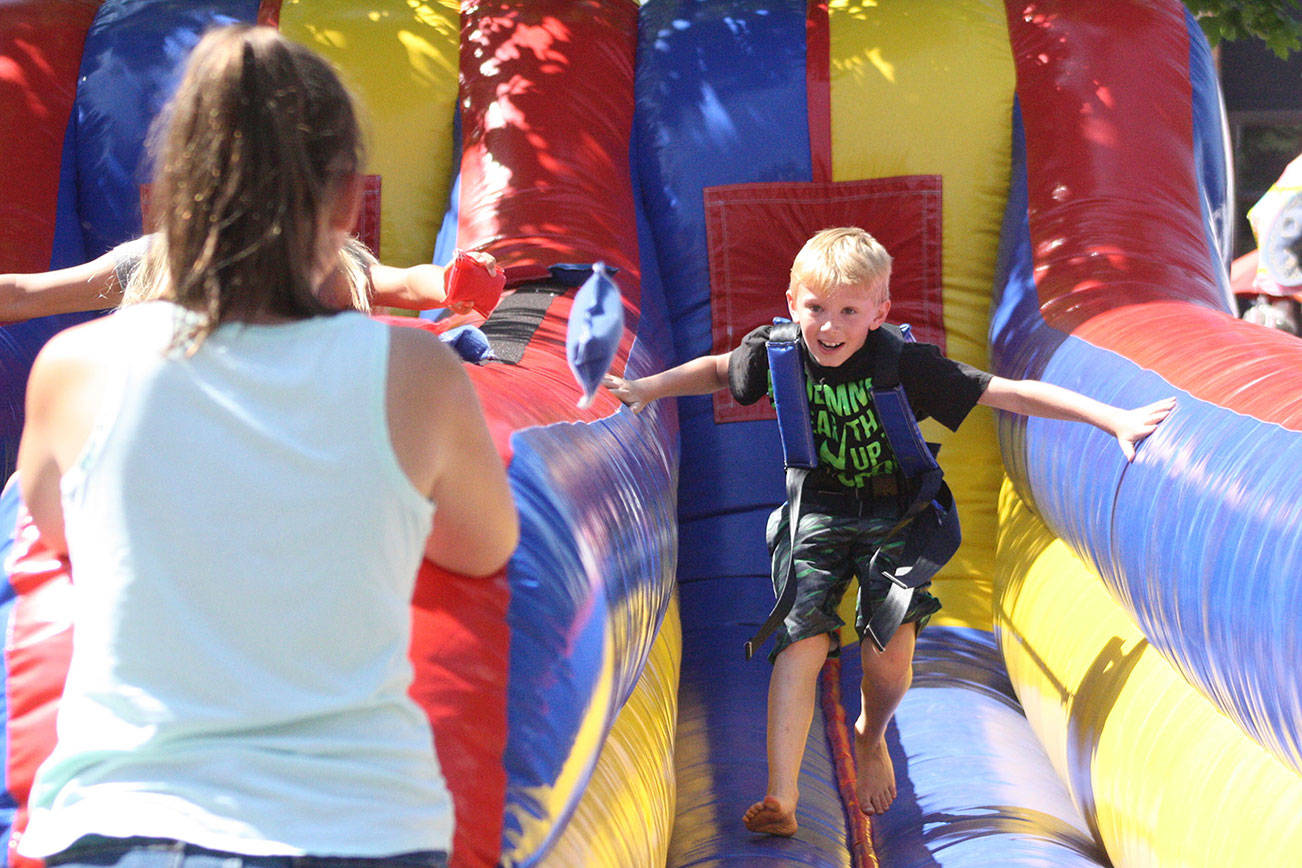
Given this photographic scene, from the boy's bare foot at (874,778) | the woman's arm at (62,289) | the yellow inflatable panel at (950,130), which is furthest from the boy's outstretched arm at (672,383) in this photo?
the yellow inflatable panel at (950,130)

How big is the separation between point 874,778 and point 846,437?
0.60 metres

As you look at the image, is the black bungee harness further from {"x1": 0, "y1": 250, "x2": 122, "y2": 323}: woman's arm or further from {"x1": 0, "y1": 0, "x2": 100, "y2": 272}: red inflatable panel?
{"x1": 0, "y1": 0, "x2": 100, "y2": 272}: red inflatable panel

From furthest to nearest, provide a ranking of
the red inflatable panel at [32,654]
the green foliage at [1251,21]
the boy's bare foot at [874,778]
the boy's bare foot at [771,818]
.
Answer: the green foliage at [1251,21] → the boy's bare foot at [874,778] → the boy's bare foot at [771,818] → the red inflatable panel at [32,654]

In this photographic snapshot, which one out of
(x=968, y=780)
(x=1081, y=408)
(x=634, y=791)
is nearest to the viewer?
(x=634, y=791)

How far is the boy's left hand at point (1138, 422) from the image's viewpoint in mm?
2059

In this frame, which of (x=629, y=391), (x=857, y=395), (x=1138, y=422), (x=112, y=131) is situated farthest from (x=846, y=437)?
(x=112, y=131)

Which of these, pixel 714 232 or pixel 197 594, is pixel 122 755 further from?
pixel 714 232

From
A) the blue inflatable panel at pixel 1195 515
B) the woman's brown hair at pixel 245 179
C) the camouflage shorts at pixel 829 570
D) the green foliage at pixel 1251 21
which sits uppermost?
the green foliage at pixel 1251 21

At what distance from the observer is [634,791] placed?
1.82 metres

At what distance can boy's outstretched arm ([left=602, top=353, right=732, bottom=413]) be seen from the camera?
229 centimetres

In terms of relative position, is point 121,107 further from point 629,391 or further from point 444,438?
point 444,438

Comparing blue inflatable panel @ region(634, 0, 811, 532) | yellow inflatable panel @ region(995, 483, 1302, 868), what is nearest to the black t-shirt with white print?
yellow inflatable panel @ region(995, 483, 1302, 868)

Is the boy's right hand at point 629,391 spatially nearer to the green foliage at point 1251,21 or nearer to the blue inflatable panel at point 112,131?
the blue inflatable panel at point 112,131

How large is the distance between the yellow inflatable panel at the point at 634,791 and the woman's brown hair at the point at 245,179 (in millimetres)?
689
